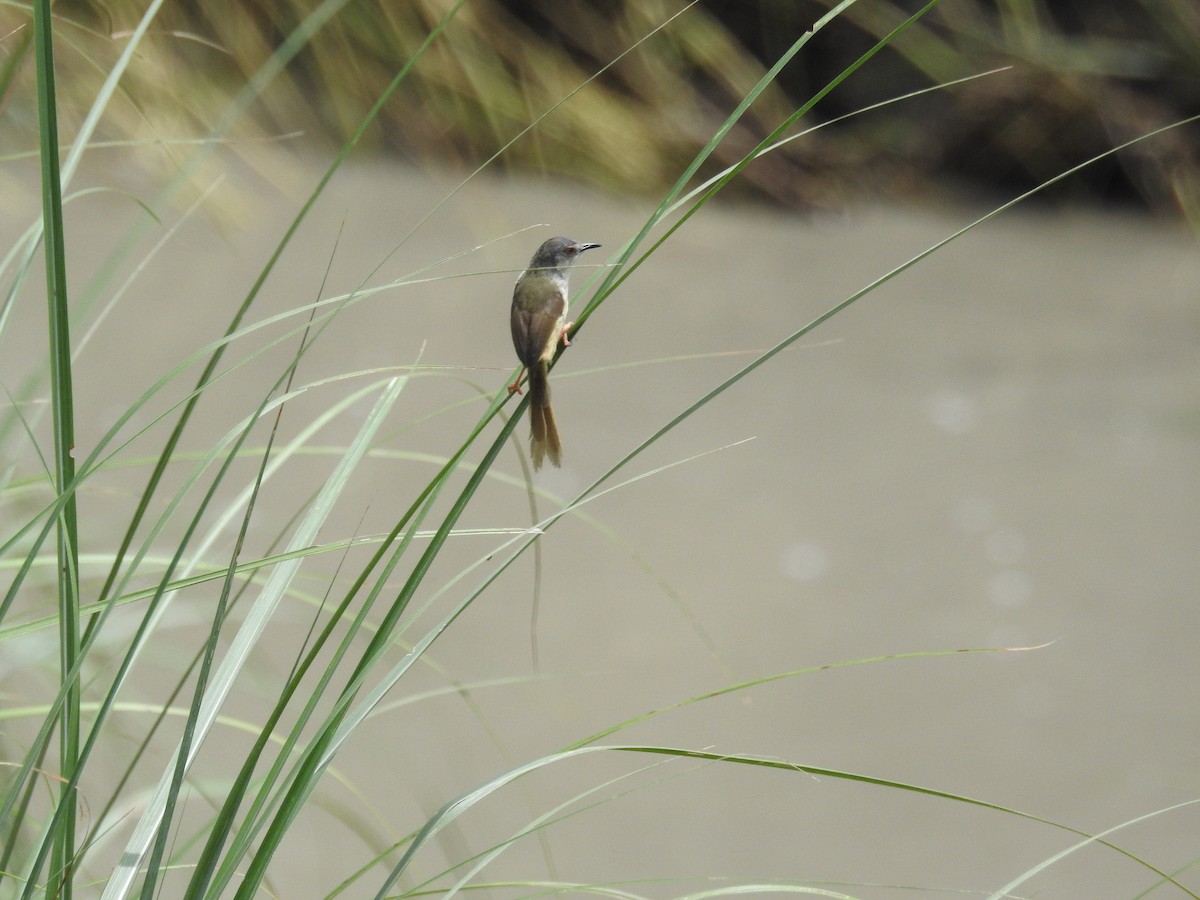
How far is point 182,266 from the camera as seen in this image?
8.87 ft

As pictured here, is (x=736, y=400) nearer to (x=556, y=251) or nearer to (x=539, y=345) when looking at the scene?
(x=556, y=251)

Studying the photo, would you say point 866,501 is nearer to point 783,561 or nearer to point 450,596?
point 783,561

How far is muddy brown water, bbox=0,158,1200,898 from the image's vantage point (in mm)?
1690

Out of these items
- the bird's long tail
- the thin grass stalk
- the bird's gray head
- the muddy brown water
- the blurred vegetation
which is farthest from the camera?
the blurred vegetation

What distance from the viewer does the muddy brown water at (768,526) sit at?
169 cm

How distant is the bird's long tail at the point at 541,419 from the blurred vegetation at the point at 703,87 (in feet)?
6.62

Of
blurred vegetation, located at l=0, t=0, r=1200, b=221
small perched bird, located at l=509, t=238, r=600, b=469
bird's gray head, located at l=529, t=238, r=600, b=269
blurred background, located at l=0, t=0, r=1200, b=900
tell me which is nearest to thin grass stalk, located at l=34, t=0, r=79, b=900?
blurred background, located at l=0, t=0, r=1200, b=900

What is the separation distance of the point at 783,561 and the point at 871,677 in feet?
0.95

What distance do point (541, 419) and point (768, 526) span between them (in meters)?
1.30

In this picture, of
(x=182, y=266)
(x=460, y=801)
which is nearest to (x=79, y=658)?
(x=460, y=801)

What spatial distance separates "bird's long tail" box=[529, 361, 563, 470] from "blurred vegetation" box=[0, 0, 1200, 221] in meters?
2.02

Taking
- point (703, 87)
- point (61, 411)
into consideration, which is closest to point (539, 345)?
point (61, 411)

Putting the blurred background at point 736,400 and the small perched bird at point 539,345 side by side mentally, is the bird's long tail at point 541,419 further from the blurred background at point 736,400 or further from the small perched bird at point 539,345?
the blurred background at point 736,400

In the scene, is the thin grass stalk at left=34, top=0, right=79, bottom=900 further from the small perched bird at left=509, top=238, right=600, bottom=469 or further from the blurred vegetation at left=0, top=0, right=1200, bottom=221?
the blurred vegetation at left=0, top=0, right=1200, bottom=221
